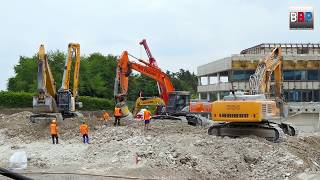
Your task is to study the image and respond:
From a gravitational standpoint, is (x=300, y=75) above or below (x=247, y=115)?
above

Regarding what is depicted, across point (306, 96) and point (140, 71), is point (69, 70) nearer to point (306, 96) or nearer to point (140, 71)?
point (140, 71)

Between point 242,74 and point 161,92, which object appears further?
point 242,74

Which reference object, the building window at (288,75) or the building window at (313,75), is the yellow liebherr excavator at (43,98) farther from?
the building window at (313,75)

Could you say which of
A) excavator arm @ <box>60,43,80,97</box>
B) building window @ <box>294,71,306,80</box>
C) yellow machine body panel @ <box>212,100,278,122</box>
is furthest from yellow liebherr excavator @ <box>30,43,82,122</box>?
building window @ <box>294,71,306,80</box>

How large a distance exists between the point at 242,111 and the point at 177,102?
46.7ft

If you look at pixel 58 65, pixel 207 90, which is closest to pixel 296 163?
pixel 207 90

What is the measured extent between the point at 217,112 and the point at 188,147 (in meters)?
3.03

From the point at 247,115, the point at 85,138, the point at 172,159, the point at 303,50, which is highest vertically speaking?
the point at 303,50

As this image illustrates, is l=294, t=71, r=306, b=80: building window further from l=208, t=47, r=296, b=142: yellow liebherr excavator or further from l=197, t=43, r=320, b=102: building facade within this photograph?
l=208, t=47, r=296, b=142: yellow liebherr excavator

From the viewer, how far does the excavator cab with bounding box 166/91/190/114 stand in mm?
32844

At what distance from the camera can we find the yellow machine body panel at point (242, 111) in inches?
733

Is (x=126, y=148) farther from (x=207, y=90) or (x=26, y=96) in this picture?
A: (x=207, y=90)

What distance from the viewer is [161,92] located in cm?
3644

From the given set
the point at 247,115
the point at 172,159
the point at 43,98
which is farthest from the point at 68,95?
the point at 172,159
